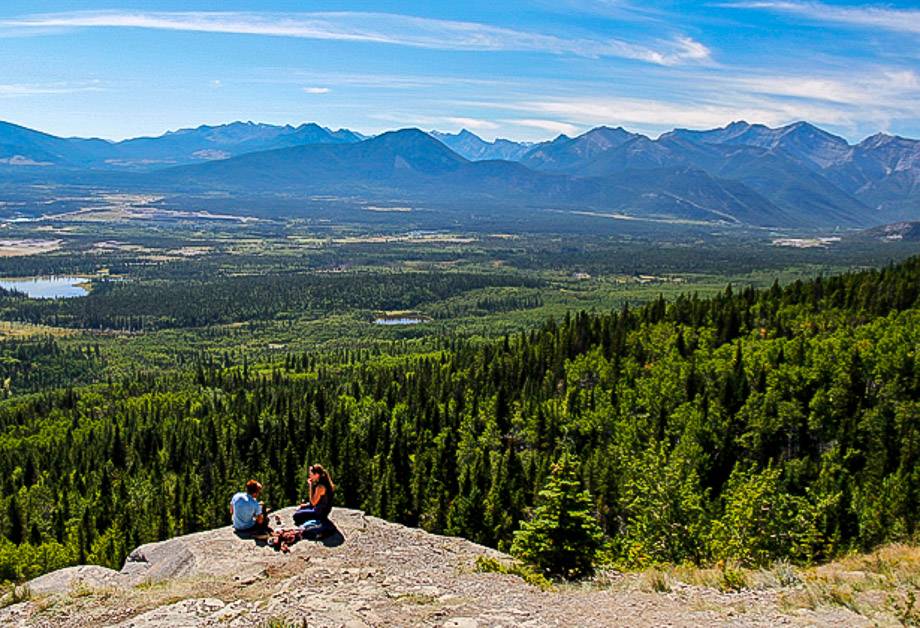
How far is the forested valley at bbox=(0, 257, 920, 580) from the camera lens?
2229 inches

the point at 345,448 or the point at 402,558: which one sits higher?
the point at 402,558

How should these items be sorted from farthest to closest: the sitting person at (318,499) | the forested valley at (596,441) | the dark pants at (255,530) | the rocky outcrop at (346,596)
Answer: the forested valley at (596,441)
the sitting person at (318,499)
the dark pants at (255,530)
the rocky outcrop at (346,596)

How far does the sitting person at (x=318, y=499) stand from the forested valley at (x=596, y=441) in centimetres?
1605

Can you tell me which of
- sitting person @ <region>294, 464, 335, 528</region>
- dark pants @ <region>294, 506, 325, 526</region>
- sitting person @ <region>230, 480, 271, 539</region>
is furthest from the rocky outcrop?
dark pants @ <region>294, 506, 325, 526</region>

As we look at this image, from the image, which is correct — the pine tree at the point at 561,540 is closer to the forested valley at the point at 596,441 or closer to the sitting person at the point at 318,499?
the forested valley at the point at 596,441

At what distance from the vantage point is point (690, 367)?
98312 millimetres

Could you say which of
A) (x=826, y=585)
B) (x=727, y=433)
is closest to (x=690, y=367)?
(x=727, y=433)

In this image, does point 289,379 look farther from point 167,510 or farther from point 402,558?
point 402,558

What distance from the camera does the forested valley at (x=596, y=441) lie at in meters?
56.6

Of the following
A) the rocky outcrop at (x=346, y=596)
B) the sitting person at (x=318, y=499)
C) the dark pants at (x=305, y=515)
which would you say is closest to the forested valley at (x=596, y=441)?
the rocky outcrop at (x=346, y=596)

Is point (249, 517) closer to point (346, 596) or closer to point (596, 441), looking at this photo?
point (346, 596)

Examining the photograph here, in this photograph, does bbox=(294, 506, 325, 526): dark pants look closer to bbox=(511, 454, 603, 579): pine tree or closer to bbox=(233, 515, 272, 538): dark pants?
bbox=(233, 515, 272, 538): dark pants

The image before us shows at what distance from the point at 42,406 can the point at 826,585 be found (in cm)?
14882

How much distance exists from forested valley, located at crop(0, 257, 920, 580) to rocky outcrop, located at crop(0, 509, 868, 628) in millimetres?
11682
